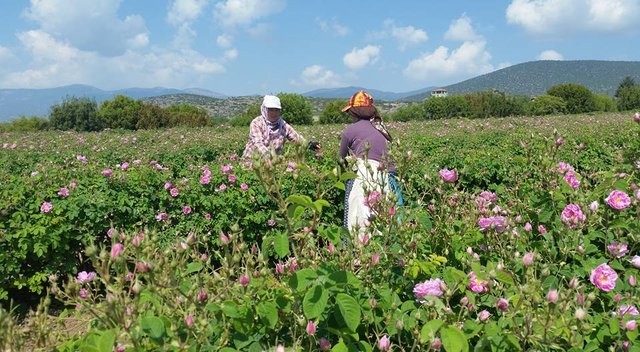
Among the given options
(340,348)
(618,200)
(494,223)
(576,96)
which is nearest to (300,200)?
(340,348)

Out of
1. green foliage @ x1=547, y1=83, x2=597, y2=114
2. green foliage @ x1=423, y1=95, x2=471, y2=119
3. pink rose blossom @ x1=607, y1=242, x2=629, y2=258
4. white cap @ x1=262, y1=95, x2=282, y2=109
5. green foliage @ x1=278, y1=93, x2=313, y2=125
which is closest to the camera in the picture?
pink rose blossom @ x1=607, y1=242, x2=629, y2=258

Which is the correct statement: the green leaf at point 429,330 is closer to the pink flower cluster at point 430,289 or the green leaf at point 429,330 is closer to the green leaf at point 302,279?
the pink flower cluster at point 430,289

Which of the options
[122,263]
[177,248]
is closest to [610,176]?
[177,248]

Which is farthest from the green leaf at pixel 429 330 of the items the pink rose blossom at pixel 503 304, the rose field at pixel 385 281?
the pink rose blossom at pixel 503 304

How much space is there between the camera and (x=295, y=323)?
4.98 feet

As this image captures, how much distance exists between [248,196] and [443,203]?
11.6ft

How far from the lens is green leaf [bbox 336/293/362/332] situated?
1451 millimetres

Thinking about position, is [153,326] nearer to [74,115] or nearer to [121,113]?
[74,115]

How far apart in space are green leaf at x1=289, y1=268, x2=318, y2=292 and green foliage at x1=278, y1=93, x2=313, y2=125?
184 feet

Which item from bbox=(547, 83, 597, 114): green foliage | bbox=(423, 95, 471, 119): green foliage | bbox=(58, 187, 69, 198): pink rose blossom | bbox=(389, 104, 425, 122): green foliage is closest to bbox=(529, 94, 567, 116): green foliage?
bbox=(547, 83, 597, 114): green foliage

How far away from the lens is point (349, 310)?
147 centimetres

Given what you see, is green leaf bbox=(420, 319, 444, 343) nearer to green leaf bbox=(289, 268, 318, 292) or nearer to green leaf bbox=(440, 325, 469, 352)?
green leaf bbox=(440, 325, 469, 352)

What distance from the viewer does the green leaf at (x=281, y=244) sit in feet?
4.97

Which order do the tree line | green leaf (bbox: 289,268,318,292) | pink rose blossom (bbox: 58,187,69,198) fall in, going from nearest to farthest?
1. green leaf (bbox: 289,268,318,292)
2. pink rose blossom (bbox: 58,187,69,198)
3. the tree line
